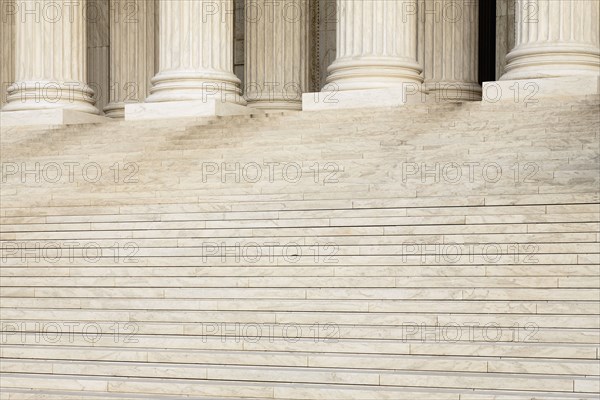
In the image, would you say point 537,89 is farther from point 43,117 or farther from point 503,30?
point 43,117

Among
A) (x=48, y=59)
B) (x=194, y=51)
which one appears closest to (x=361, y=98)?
(x=194, y=51)

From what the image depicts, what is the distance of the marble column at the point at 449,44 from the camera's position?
6538 cm

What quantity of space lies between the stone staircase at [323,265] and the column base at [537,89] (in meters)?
0.75

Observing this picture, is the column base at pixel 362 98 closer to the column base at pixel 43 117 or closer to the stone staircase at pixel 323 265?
the stone staircase at pixel 323 265

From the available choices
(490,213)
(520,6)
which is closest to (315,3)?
(520,6)

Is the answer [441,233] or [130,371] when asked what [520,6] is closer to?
[441,233]

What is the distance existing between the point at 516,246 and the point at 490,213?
2628 millimetres

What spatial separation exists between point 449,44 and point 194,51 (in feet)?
46.7

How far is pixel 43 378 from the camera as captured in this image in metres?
31.8

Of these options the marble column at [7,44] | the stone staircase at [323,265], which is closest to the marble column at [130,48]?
the marble column at [7,44]

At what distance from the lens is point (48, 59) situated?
63.5 metres

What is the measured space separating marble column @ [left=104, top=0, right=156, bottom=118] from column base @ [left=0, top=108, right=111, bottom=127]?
9735 millimetres

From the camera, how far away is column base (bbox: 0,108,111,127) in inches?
2404

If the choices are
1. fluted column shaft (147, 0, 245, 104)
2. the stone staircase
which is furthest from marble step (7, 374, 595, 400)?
fluted column shaft (147, 0, 245, 104)
